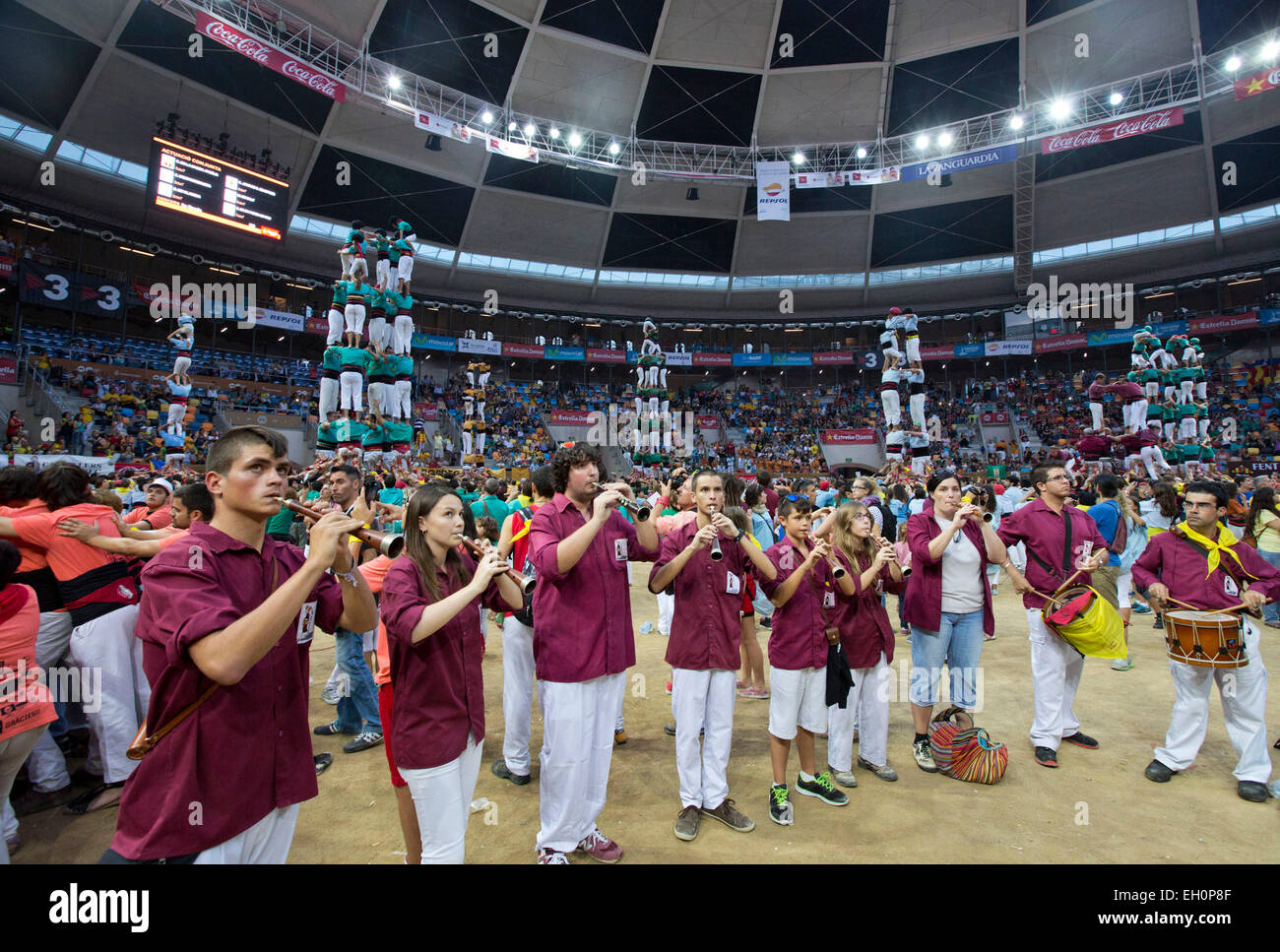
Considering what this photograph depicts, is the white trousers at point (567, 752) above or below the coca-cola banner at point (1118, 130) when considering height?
below

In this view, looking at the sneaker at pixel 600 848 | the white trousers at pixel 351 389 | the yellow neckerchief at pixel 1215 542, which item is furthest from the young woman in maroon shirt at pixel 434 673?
the white trousers at pixel 351 389

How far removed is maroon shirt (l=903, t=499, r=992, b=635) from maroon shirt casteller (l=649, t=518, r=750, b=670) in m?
1.61

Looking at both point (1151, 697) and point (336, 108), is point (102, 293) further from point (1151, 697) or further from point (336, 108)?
point (1151, 697)

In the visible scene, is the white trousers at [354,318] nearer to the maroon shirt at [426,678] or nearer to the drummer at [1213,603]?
the maroon shirt at [426,678]

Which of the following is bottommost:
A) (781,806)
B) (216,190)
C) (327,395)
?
(781,806)

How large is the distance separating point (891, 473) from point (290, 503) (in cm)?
1374

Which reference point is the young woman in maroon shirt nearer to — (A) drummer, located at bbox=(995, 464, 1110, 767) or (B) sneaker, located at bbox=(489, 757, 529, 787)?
(B) sneaker, located at bbox=(489, 757, 529, 787)

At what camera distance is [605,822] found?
3559 mm

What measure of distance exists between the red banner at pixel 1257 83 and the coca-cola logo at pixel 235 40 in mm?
28214

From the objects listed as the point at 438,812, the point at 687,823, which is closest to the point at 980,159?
the point at 687,823

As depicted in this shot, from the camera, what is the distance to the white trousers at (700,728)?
3365 mm

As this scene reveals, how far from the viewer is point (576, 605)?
119 inches

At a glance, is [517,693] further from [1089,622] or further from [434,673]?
[1089,622]

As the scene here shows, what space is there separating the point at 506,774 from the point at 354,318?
9.54 m
